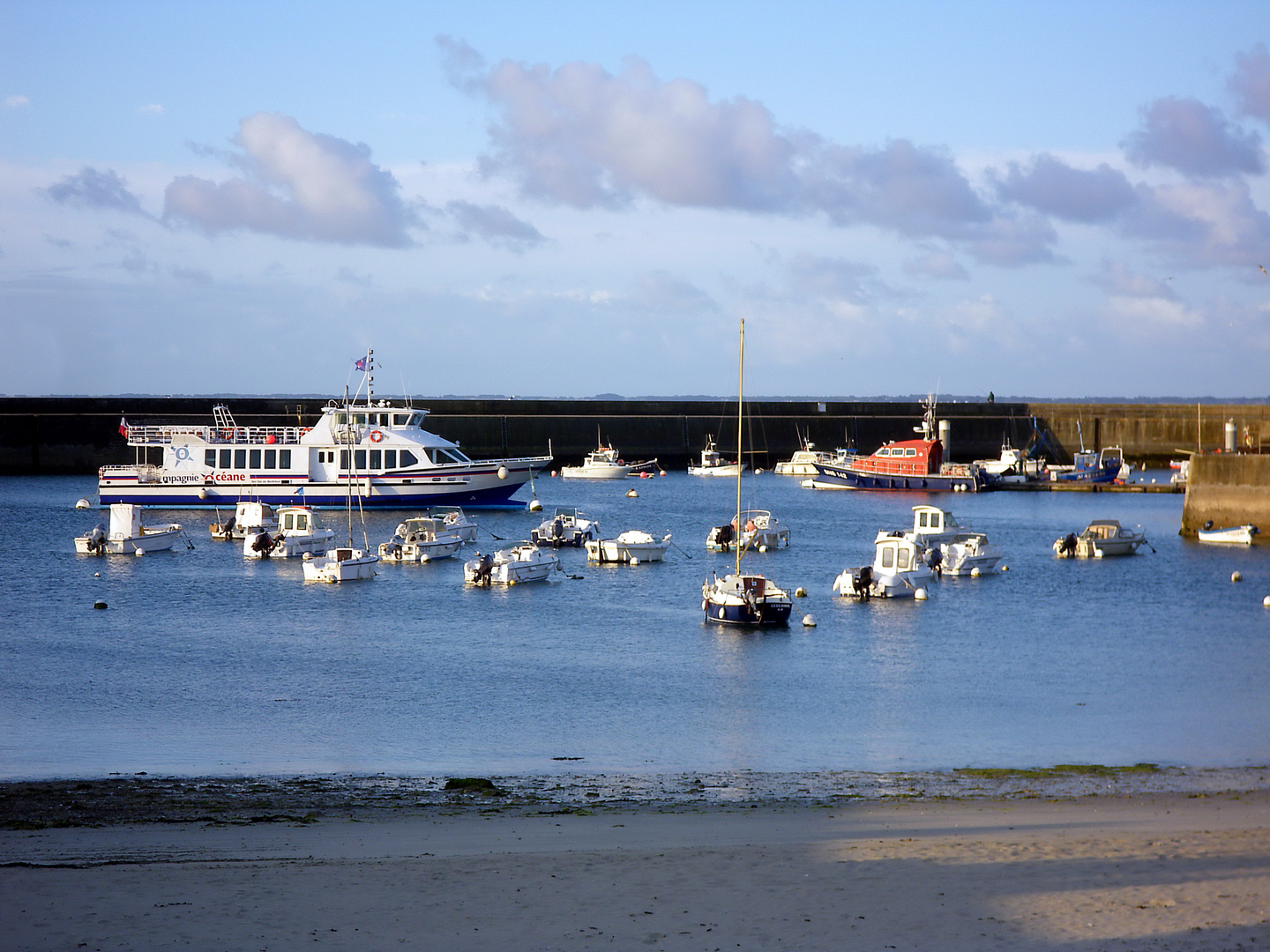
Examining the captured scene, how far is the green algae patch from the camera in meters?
15.5

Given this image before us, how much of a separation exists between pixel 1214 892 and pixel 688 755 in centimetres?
794

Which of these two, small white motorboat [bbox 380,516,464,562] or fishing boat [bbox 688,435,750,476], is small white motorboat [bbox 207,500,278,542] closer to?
small white motorboat [bbox 380,516,464,562]

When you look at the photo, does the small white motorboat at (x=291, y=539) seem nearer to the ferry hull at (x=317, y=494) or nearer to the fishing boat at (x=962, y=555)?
the ferry hull at (x=317, y=494)

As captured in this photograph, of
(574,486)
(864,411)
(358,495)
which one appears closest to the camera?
(358,495)

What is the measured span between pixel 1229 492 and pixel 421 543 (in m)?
30.7

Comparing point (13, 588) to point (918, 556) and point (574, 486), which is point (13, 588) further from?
point (574, 486)

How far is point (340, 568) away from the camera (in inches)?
1412

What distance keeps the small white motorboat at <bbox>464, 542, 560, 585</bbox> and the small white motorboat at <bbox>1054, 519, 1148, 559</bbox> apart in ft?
61.9

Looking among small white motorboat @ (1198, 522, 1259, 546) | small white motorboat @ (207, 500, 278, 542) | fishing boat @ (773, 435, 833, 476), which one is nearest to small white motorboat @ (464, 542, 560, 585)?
small white motorboat @ (207, 500, 278, 542)

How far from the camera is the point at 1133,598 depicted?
3378cm

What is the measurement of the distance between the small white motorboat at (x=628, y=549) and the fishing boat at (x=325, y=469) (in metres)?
17.1

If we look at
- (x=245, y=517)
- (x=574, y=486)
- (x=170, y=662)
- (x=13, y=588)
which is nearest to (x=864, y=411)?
(x=574, y=486)

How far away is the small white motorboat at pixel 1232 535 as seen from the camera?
45.0 m

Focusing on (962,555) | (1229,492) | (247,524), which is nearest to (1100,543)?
(962,555)
